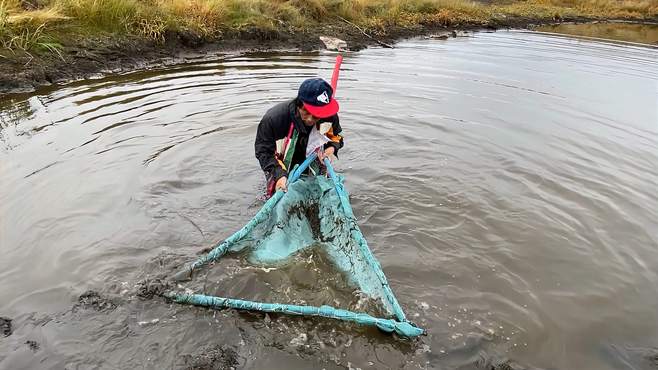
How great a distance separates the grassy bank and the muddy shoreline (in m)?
0.19

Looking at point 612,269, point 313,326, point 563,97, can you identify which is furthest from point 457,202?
point 563,97

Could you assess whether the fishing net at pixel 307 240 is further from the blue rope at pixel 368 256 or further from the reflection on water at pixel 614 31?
the reflection on water at pixel 614 31

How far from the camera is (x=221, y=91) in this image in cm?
955

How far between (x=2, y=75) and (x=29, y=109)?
5.01ft

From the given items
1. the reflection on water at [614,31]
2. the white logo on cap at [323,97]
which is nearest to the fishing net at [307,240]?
the white logo on cap at [323,97]

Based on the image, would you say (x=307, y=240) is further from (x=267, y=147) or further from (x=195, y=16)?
(x=195, y=16)

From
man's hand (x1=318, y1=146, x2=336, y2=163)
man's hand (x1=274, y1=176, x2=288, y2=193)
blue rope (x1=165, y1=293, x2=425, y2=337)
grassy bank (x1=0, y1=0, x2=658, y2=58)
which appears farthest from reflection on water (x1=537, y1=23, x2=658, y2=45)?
blue rope (x1=165, y1=293, x2=425, y2=337)

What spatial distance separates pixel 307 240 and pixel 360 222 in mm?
1194

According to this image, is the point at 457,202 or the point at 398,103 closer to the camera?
the point at 457,202

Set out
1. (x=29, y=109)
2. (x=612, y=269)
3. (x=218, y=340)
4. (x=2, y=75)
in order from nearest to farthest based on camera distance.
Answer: (x=218, y=340) < (x=612, y=269) < (x=29, y=109) < (x=2, y=75)

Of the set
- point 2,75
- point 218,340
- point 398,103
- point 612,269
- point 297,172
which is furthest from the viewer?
point 398,103

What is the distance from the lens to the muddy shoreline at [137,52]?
29.8 feet

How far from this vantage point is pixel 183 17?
41.5 feet

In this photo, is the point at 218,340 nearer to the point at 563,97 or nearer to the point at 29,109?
the point at 29,109
